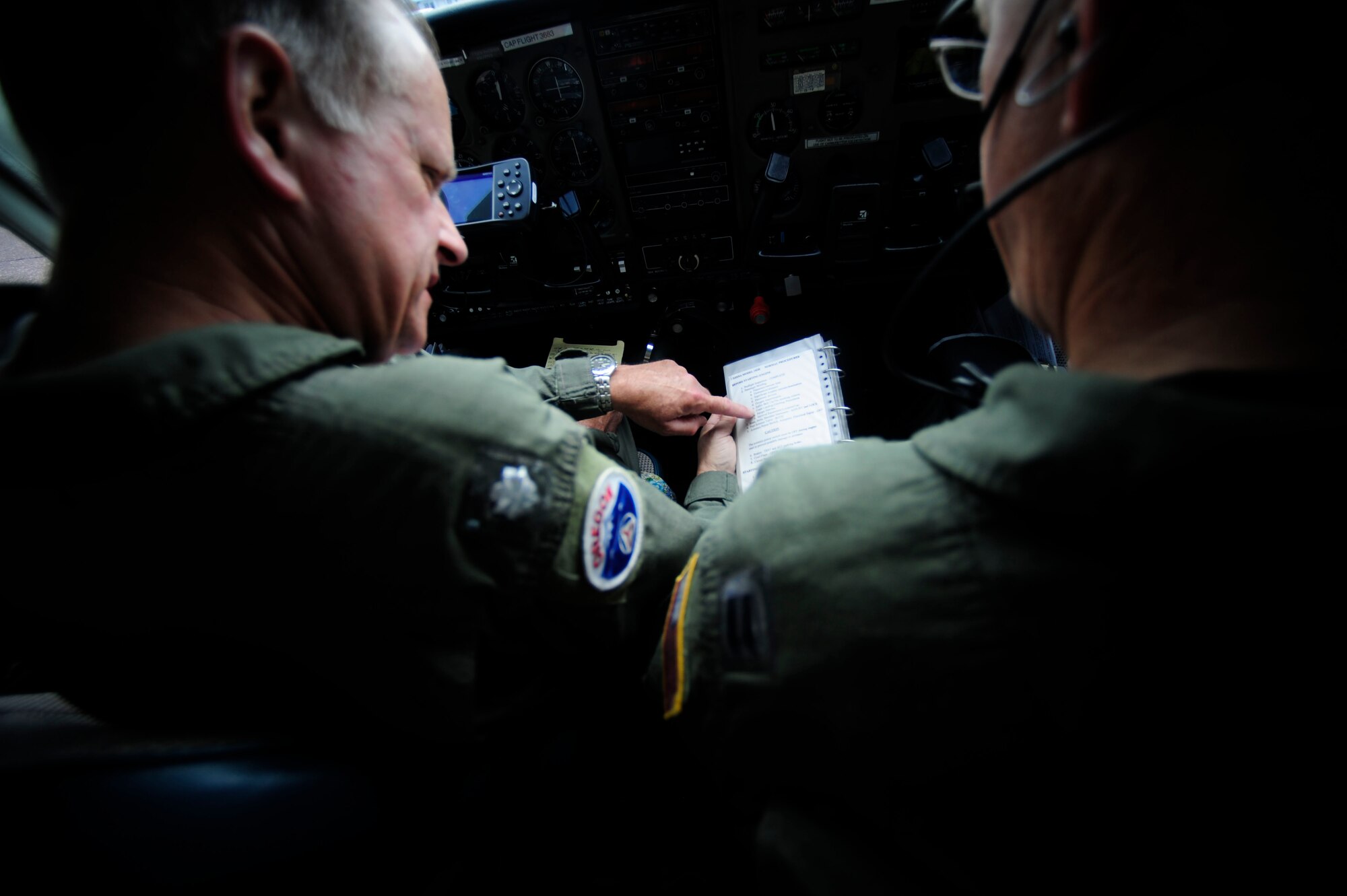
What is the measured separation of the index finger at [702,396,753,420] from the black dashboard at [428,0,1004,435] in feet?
1.24

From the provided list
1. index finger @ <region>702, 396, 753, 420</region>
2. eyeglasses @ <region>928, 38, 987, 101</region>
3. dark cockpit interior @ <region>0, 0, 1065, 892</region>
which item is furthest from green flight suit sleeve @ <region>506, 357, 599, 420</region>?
eyeglasses @ <region>928, 38, 987, 101</region>

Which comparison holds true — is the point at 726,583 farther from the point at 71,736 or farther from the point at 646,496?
the point at 71,736

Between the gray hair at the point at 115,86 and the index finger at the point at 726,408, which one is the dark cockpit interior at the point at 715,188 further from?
the gray hair at the point at 115,86

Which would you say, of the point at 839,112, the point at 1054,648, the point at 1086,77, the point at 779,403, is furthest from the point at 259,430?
the point at 839,112

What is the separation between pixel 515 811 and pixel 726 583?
0.57 m

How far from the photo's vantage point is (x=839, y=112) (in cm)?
115

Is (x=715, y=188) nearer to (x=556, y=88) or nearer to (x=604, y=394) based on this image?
(x=556, y=88)

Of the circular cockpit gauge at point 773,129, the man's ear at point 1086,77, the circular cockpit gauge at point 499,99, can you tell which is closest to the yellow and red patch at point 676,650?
the man's ear at point 1086,77

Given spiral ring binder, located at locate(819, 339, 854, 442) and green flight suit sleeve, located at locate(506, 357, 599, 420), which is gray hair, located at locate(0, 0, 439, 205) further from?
spiral ring binder, located at locate(819, 339, 854, 442)

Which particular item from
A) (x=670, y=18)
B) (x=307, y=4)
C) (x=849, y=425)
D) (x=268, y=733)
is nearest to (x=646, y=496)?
(x=268, y=733)

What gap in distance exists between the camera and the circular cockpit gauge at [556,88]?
1134mm

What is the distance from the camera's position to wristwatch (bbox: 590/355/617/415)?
109 centimetres

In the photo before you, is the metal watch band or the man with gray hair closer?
the man with gray hair

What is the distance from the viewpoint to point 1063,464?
1.14 feet
